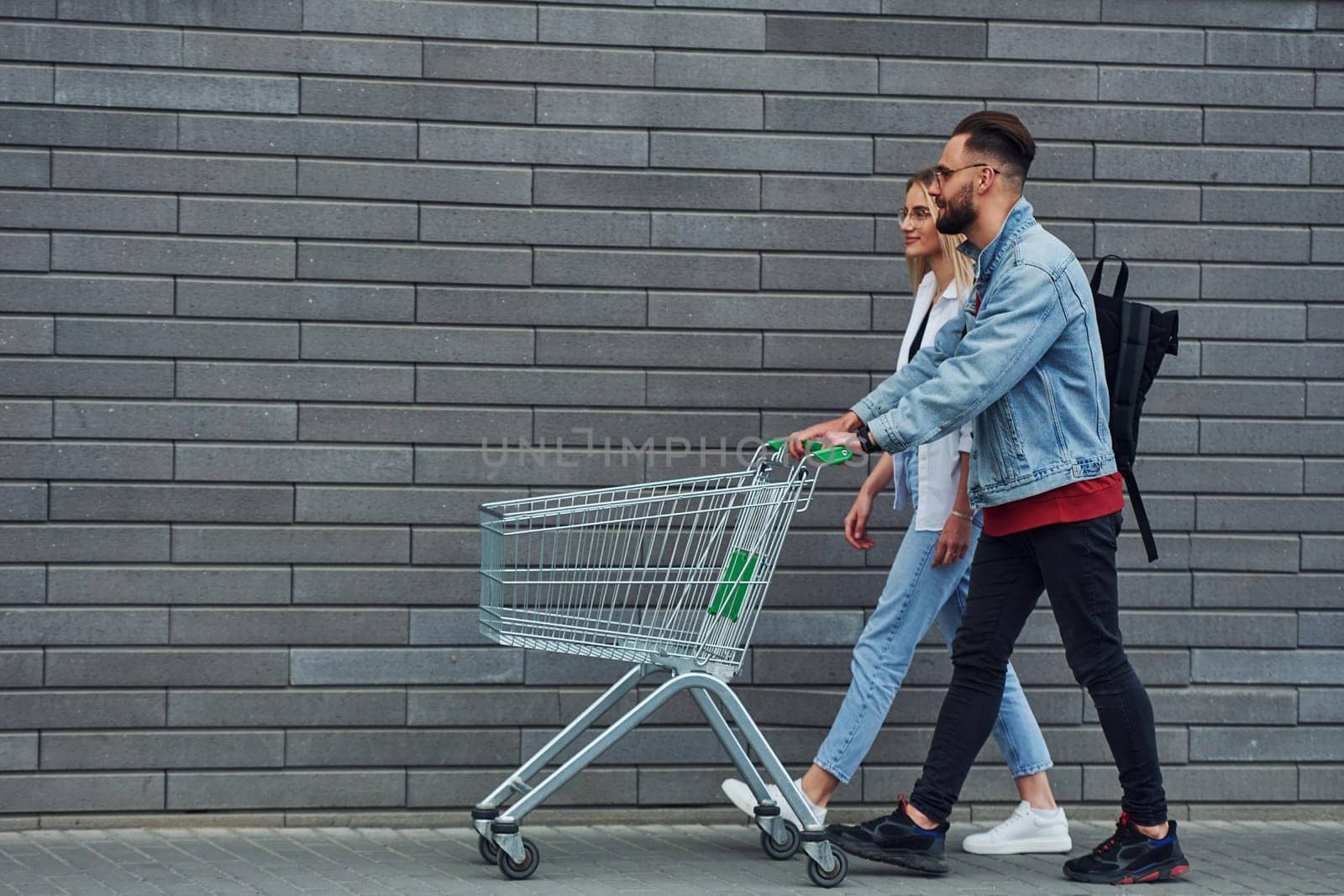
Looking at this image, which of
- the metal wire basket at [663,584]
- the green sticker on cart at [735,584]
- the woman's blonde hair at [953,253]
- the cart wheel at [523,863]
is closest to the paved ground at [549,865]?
the cart wheel at [523,863]

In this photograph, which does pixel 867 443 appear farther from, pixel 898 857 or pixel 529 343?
pixel 529 343

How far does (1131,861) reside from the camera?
4551 mm

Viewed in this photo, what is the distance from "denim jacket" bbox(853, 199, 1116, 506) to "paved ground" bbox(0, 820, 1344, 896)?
1283mm

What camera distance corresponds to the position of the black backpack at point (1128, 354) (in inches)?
182

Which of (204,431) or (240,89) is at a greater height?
(240,89)

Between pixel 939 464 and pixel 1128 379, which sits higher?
pixel 1128 379

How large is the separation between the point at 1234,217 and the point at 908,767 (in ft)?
7.90

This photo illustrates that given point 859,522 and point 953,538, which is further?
point 859,522

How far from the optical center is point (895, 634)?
489 cm

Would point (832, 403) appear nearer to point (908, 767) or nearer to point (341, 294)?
point (908, 767)

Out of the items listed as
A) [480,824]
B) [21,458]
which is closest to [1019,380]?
[480,824]

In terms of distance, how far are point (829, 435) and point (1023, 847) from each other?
1.69 metres

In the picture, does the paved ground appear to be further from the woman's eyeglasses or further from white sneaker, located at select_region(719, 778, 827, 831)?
the woman's eyeglasses

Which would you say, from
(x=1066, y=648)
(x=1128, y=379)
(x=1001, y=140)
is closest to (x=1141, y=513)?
(x=1128, y=379)
